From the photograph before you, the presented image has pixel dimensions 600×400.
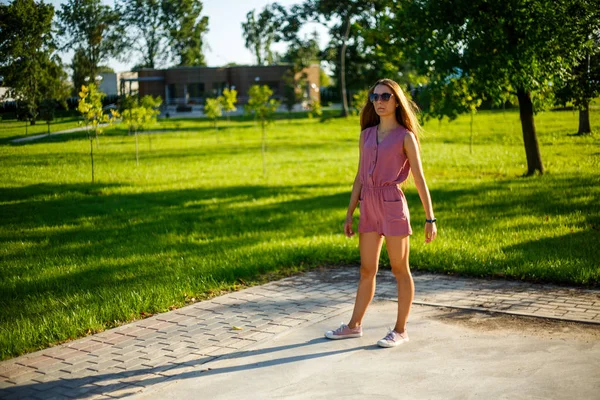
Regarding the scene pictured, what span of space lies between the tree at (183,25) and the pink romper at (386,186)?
1053 centimetres

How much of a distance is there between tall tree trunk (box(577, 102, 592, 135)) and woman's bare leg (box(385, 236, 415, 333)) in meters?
11.3

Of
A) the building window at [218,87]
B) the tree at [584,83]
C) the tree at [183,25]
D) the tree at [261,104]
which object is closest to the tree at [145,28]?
the tree at [183,25]

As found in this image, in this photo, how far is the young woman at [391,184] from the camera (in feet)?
18.2

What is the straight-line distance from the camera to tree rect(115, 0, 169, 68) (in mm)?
13266

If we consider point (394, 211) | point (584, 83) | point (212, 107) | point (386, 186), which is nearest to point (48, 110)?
point (386, 186)

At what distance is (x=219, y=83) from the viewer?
3659cm

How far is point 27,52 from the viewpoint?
10.9 meters

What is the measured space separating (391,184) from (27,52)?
7.61 m

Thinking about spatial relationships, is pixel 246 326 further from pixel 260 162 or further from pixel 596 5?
pixel 260 162

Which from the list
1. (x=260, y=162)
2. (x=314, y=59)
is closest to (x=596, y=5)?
(x=260, y=162)

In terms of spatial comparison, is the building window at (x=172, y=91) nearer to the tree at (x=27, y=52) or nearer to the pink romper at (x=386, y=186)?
the tree at (x=27, y=52)

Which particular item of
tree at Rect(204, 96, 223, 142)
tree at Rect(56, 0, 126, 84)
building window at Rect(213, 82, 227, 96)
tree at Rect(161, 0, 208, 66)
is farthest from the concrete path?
tree at Rect(204, 96, 223, 142)

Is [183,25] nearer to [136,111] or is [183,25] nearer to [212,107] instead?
[136,111]

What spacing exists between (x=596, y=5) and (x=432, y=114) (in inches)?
187
